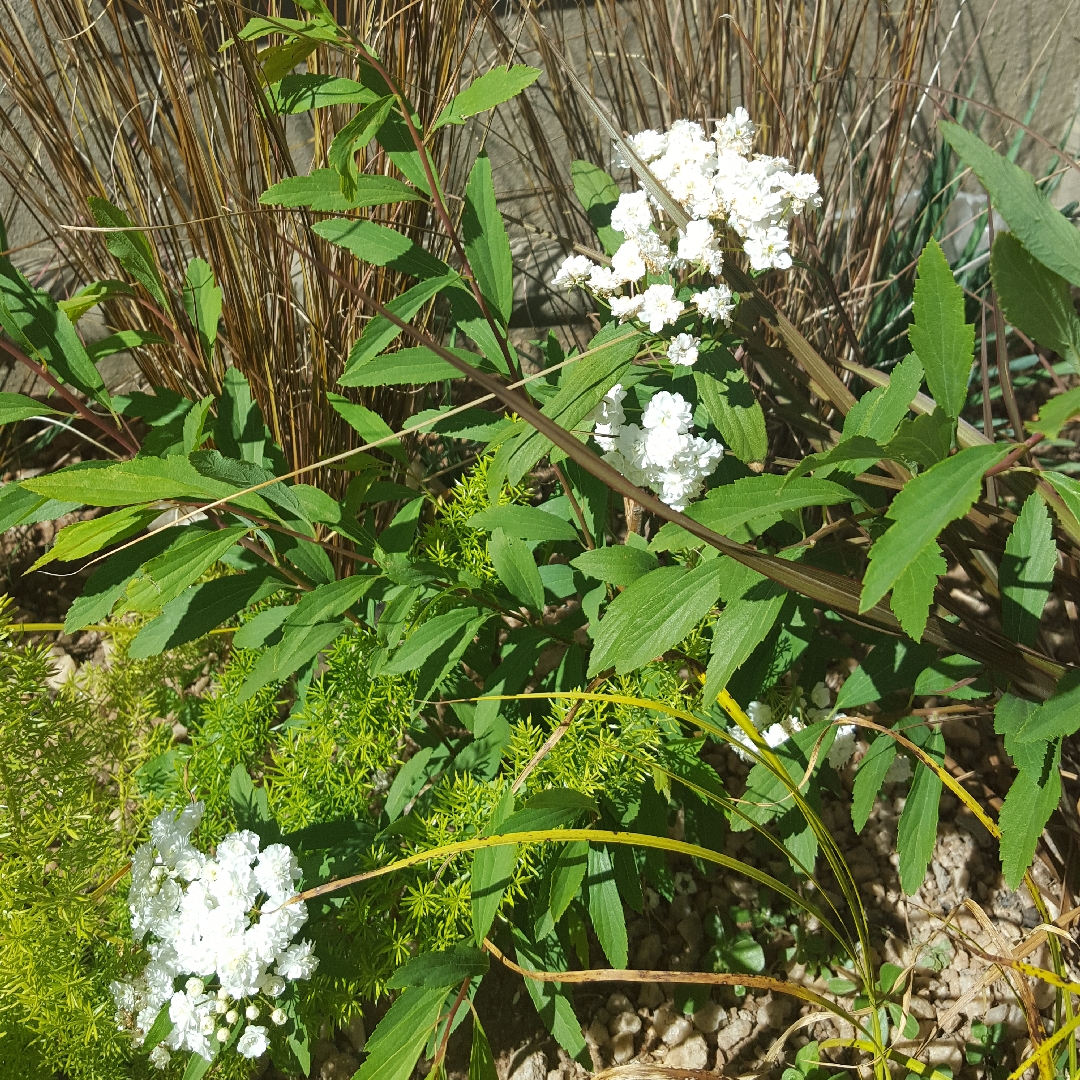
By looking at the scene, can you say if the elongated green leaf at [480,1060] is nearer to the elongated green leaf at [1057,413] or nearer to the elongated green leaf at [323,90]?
the elongated green leaf at [1057,413]

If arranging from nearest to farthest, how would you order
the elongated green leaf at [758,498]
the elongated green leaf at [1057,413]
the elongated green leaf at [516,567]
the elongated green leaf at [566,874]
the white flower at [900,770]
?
the elongated green leaf at [1057,413], the elongated green leaf at [758,498], the elongated green leaf at [566,874], the elongated green leaf at [516,567], the white flower at [900,770]

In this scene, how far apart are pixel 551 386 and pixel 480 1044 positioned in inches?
26.3

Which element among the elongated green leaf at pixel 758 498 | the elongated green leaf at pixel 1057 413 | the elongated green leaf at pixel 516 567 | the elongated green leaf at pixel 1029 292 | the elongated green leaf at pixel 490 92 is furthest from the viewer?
the elongated green leaf at pixel 516 567

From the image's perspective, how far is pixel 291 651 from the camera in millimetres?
946

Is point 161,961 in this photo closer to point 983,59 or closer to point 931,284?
point 931,284

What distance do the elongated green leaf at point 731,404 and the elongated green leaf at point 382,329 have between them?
0.86ft

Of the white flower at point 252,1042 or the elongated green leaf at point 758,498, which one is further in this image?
the white flower at point 252,1042

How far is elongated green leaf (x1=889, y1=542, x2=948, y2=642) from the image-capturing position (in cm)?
61

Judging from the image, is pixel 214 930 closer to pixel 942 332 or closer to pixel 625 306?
pixel 625 306

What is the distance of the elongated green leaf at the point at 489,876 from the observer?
2.81ft

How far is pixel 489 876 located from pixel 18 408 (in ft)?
2.16

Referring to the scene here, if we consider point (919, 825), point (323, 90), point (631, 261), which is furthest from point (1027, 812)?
point (323, 90)

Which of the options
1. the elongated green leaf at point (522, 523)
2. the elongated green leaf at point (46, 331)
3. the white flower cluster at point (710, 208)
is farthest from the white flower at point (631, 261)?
Result: the elongated green leaf at point (46, 331)

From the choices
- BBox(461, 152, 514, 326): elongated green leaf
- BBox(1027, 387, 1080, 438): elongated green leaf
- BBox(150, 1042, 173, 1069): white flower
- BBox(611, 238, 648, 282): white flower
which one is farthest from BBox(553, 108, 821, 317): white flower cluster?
BBox(150, 1042, 173, 1069): white flower
